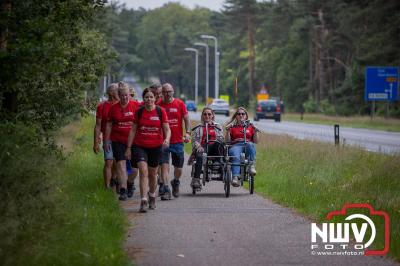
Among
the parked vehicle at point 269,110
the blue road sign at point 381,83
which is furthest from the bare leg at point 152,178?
the parked vehicle at point 269,110

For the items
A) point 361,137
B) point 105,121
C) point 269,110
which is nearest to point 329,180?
point 105,121

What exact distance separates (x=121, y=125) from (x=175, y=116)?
42.1 inches

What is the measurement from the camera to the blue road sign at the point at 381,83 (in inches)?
2218

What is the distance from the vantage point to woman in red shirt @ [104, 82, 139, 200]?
1579 centimetres

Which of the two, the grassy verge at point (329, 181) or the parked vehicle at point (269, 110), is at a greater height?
the grassy verge at point (329, 181)

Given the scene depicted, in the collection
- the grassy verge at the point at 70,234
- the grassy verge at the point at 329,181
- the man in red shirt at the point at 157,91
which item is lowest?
the grassy verge at the point at 329,181

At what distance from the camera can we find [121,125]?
1584 cm

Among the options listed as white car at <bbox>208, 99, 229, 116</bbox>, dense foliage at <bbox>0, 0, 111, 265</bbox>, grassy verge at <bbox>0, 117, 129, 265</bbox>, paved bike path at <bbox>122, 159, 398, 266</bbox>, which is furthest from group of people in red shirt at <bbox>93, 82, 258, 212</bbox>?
white car at <bbox>208, 99, 229, 116</bbox>

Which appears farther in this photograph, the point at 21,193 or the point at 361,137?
the point at 361,137

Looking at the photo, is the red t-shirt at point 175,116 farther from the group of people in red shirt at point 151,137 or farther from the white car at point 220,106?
the white car at point 220,106

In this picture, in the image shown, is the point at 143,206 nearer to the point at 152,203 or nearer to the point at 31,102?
the point at 152,203

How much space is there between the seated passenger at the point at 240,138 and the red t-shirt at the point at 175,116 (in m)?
1.11

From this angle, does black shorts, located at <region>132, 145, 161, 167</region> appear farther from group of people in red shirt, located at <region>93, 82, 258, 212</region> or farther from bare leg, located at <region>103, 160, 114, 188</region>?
bare leg, located at <region>103, 160, 114, 188</region>

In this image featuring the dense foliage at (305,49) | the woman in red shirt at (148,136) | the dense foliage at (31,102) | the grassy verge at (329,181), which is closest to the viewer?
the dense foliage at (31,102)
